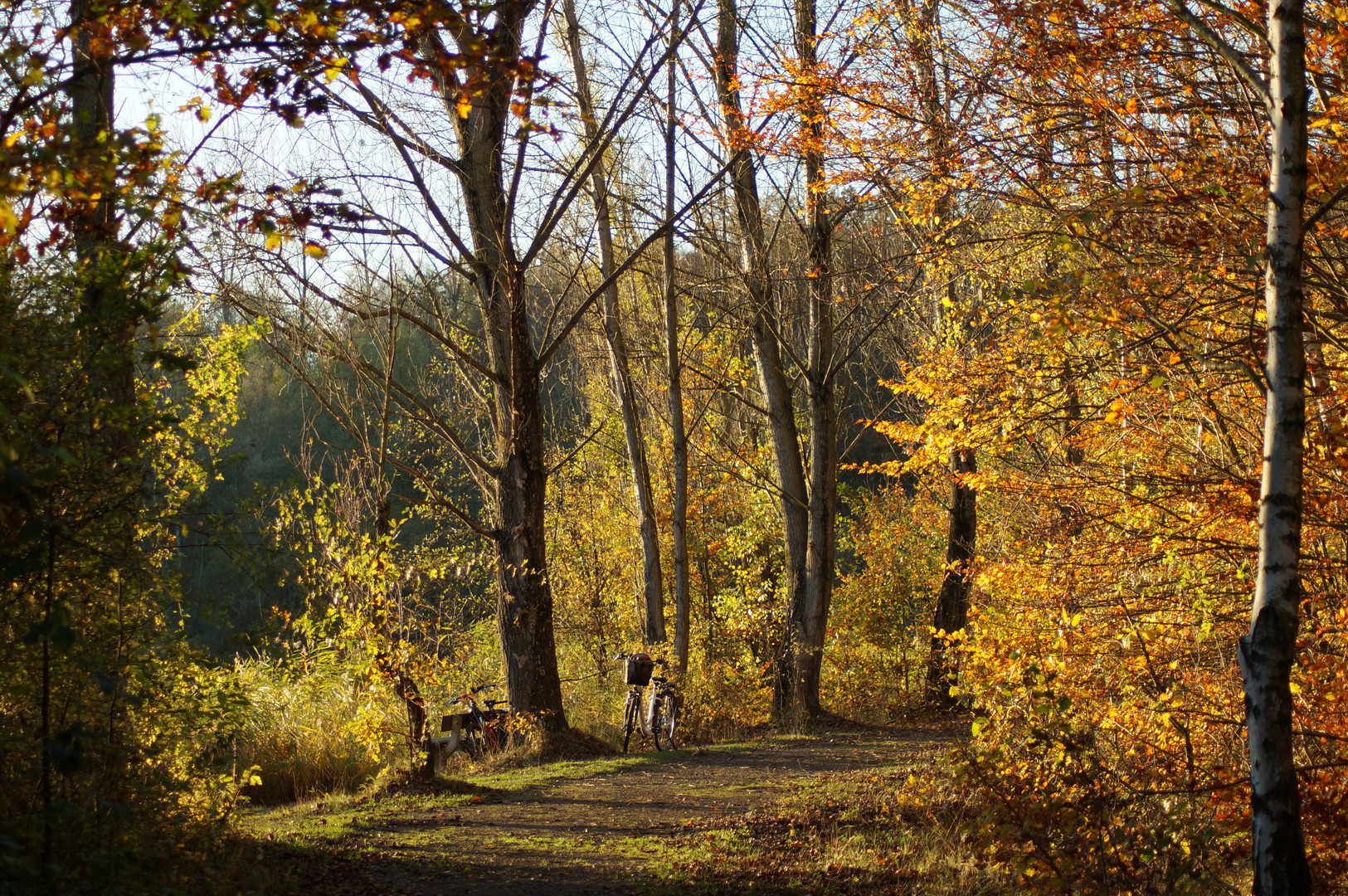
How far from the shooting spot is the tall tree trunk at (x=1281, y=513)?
4023 mm

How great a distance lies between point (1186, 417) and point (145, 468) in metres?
6.41

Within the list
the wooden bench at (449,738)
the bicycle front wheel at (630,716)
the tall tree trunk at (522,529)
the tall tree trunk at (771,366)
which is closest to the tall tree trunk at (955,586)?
the tall tree trunk at (771,366)

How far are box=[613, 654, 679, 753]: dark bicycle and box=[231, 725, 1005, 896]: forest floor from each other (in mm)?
1444

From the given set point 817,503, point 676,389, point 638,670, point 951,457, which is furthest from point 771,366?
point 638,670

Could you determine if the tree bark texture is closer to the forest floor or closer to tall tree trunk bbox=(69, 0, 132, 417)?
the forest floor

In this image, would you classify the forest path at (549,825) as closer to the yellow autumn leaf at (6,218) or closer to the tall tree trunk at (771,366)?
the tall tree trunk at (771,366)

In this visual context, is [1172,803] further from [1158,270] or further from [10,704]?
[10,704]

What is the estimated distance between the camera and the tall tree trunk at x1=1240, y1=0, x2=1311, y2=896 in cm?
402

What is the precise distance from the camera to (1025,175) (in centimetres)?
654

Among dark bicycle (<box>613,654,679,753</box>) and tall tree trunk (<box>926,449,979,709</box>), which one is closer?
dark bicycle (<box>613,654,679,753</box>)

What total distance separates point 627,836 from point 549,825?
609mm

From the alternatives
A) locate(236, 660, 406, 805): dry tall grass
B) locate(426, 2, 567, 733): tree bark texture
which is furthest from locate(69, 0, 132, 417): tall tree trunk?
locate(426, 2, 567, 733): tree bark texture

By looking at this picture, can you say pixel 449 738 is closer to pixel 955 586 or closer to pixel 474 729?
pixel 474 729

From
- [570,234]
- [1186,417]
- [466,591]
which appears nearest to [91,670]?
[1186,417]
